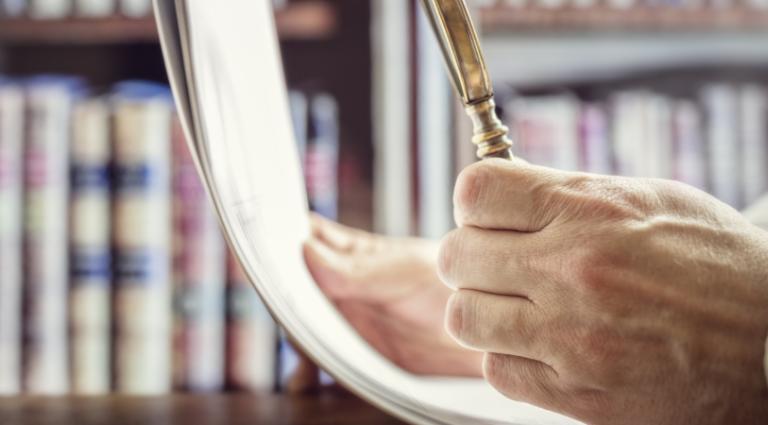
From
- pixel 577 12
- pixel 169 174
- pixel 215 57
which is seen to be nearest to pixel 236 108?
pixel 215 57

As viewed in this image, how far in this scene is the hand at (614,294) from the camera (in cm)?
26

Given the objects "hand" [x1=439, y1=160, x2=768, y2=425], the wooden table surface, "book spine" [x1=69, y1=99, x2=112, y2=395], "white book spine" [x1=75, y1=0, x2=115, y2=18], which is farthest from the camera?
"white book spine" [x1=75, y1=0, x2=115, y2=18]

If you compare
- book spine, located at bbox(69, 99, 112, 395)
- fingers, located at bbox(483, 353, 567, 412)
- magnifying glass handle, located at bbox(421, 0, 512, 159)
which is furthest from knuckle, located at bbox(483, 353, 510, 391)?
book spine, located at bbox(69, 99, 112, 395)

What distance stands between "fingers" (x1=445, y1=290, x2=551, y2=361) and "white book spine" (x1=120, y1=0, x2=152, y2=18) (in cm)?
71

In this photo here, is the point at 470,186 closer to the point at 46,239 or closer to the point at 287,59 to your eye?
the point at 46,239

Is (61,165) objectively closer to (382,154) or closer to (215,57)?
(382,154)

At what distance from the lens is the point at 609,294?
0.88ft

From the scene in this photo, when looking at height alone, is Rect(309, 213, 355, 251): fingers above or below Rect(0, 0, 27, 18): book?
below

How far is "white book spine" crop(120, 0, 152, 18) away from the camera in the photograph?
2.83ft

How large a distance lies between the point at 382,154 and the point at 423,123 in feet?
0.21

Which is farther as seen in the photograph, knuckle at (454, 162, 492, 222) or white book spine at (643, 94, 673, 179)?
white book spine at (643, 94, 673, 179)

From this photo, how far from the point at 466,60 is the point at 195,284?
23.0 inches

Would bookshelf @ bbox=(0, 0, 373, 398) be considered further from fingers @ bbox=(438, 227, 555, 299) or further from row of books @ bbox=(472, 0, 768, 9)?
fingers @ bbox=(438, 227, 555, 299)

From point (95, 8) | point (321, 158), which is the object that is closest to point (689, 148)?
point (321, 158)
